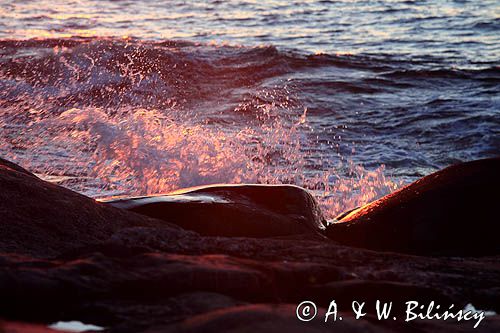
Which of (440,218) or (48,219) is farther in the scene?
(440,218)

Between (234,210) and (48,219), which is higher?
(48,219)

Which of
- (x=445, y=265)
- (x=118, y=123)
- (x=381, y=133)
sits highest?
(x=445, y=265)

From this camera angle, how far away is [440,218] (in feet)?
11.5

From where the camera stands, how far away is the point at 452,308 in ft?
6.77

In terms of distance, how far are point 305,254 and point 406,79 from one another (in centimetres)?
Answer: 891

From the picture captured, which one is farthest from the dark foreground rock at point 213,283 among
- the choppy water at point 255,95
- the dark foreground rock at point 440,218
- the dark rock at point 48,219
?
the choppy water at point 255,95

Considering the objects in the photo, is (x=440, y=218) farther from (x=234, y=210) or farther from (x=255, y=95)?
(x=255, y=95)

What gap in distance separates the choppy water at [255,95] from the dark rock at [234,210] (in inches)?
65.1

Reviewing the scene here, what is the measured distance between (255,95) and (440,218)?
6752 millimetres

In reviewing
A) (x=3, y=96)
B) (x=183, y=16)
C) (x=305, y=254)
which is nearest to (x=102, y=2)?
(x=183, y=16)

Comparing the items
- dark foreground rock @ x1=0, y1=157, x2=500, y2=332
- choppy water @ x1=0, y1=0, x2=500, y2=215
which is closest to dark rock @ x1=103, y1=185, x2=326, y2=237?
dark foreground rock @ x1=0, y1=157, x2=500, y2=332

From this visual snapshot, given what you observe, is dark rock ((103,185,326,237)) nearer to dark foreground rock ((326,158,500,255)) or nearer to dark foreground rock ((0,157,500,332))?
dark foreground rock ((326,158,500,255))

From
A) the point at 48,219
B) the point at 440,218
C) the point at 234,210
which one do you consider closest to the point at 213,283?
the point at 48,219

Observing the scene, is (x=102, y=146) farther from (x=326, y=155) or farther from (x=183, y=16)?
(x=183, y=16)
